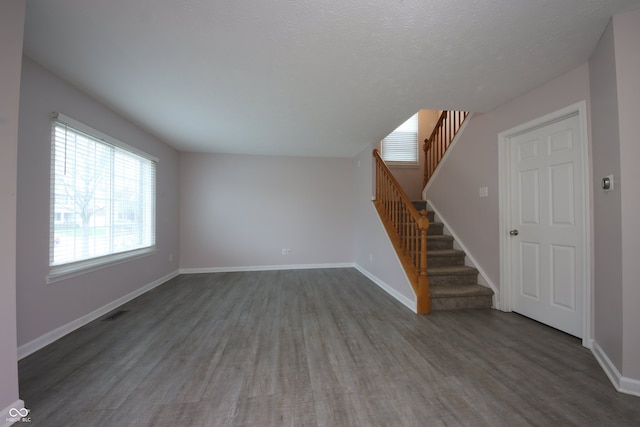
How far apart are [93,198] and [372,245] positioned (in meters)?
3.88

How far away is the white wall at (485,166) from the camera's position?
86.6 inches

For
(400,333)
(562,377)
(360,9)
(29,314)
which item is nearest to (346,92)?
(360,9)

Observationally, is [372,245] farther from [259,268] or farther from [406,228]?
[259,268]

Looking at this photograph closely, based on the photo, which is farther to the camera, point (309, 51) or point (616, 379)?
point (309, 51)

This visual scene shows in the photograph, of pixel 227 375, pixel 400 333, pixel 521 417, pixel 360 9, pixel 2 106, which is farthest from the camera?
pixel 400 333

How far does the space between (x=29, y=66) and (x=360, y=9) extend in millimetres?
2667

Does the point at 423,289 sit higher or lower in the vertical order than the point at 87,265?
lower

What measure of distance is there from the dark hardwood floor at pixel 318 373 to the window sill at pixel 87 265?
57 centimetres

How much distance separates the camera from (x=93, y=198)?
261 cm

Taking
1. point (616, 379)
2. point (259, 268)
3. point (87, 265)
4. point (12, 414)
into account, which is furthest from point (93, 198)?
point (616, 379)

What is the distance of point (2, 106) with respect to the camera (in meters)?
1.21

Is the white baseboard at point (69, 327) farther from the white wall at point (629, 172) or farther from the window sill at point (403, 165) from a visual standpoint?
the window sill at point (403, 165)

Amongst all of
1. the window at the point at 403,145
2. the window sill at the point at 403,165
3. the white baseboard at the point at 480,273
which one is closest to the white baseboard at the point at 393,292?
the white baseboard at the point at 480,273

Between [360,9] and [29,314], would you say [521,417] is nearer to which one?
[360,9]
